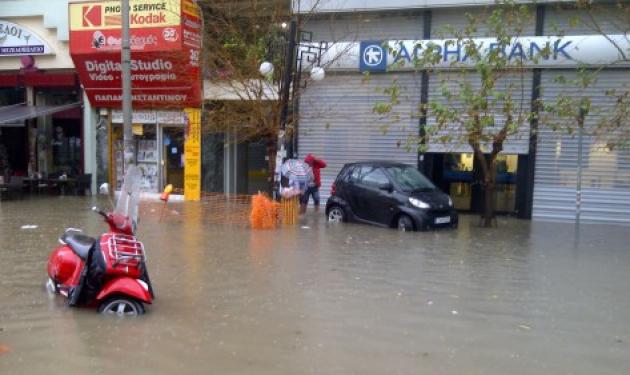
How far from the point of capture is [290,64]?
13102mm

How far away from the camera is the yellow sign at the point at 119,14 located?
1614 cm

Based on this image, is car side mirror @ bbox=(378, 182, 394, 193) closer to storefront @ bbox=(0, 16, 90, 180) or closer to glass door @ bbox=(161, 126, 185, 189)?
glass door @ bbox=(161, 126, 185, 189)

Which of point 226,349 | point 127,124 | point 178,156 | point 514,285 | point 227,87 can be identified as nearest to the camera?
point 226,349

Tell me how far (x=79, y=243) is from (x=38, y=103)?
1431 centimetres

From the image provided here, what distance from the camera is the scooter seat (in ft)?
19.7

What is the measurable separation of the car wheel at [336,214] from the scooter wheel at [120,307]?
7.78 metres

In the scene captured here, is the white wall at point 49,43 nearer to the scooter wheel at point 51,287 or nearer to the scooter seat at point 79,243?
the scooter wheel at point 51,287

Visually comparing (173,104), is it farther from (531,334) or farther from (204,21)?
(531,334)

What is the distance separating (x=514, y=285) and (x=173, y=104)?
1245cm

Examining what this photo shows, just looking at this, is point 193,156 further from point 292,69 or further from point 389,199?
point 389,199

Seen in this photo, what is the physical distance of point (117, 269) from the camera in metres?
5.65

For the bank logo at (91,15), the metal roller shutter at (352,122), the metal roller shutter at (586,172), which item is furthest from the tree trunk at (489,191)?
the bank logo at (91,15)

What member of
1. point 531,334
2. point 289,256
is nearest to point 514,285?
point 531,334

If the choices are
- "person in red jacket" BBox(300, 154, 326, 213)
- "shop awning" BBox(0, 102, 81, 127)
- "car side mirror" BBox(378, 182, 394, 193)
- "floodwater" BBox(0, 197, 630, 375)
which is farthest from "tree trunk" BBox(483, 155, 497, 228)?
"shop awning" BBox(0, 102, 81, 127)
